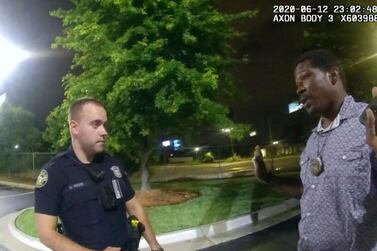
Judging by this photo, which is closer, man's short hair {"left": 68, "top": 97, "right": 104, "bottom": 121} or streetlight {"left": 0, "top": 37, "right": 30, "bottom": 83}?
man's short hair {"left": 68, "top": 97, "right": 104, "bottom": 121}

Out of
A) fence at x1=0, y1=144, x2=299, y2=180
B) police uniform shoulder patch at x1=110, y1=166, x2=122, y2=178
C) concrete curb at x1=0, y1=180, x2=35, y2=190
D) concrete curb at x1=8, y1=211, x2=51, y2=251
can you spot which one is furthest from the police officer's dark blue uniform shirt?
concrete curb at x1=0, y1=180, x2=35, y2=190

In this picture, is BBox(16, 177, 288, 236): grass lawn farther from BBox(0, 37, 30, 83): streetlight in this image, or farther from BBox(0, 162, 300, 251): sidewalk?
BBox(0, 37, 30, 83): streetlight

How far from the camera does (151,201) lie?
10195 millimetres

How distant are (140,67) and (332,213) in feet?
26.9

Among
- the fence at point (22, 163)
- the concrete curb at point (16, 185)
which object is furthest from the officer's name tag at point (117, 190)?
the fence at point (22, 163)

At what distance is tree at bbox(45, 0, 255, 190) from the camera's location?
9.22 meters

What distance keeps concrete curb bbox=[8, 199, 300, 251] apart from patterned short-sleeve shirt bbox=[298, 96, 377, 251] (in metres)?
5.43

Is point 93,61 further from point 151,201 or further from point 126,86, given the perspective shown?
point 151,201

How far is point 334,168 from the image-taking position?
1.67 metres

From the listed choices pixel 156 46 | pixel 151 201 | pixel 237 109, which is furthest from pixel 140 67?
pixel 237 109

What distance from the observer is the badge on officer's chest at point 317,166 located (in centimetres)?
174

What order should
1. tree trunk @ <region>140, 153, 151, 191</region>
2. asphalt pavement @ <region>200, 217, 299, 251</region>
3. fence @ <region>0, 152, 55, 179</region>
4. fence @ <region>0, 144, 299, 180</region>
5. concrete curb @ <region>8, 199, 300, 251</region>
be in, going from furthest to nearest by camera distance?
fence @ <region>0, 152, 55, 179</region> → fence @ <region>0, 144, 299, 180</region> → tree trunk @ <region>140, 153, 151, 191</region> → concrete curb @ <region>8, 199, 300, 251</region> → asphalt pavement @ <region>200, 217, 299, 251</region>

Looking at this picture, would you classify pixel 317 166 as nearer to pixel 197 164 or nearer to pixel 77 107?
pixel 77 107

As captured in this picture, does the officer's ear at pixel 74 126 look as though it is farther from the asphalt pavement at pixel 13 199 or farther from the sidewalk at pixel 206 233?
the asphalt pavement at pixel 13 199
